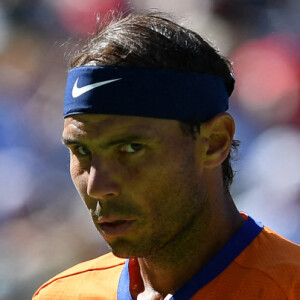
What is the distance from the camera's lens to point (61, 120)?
4438 millimetres

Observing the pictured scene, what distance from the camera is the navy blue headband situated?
1.98 metres

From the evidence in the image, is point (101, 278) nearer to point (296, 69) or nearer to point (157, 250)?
point (157, 250)

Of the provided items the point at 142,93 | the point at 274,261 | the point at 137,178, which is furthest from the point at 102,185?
the point at 274,261

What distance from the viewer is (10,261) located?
436 cm

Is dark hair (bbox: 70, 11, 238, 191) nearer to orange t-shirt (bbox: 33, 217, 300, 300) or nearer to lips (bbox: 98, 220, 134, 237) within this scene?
orange t-shirt (bbox: 33, 217, 300, 300)

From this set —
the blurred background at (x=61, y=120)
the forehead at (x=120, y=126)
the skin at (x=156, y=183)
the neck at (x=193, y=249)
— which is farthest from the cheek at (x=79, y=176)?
the blurred background at (x=61, y=120)

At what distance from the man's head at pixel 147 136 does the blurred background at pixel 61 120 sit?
1918 millimetres

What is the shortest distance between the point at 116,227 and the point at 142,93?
388mm

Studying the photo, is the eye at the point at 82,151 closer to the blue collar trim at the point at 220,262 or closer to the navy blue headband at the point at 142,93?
the navy blue headband at the point at 142,93

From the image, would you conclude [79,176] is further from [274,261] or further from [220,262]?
[274,261]

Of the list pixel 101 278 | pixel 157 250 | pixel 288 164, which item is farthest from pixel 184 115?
pixel 288 164

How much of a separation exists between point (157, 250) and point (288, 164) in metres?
2.06

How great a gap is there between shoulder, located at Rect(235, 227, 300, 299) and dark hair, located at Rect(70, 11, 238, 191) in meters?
0.22

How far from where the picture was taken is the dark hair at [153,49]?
202 centimetres
